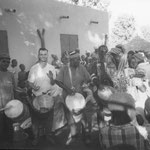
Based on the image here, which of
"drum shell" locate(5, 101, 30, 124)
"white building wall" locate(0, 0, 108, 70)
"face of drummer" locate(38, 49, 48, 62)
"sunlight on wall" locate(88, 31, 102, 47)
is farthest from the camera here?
"sunlight on wall" locate(88, 31, 102, 47)

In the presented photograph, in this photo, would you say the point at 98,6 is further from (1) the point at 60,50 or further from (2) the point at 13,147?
(2) the point at 13,147

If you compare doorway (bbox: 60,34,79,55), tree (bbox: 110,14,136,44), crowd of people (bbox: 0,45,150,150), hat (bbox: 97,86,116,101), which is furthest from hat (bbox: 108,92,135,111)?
tree (bbox: 110,14,136,44)

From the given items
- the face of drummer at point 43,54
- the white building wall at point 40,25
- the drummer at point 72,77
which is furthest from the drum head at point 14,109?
the white building wall at point 40,25

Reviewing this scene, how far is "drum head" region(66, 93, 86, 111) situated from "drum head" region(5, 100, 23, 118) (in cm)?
85

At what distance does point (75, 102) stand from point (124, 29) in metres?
20.9

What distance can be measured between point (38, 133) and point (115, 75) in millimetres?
1834

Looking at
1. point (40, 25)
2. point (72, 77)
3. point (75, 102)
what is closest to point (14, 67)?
point (40, 25)

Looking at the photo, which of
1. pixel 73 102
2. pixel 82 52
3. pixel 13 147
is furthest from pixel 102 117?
pixel 82 52

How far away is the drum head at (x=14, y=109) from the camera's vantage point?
4812 mm

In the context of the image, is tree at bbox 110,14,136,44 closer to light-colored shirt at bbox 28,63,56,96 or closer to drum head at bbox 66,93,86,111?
light-colored shirt at bbox 28,63,56,96

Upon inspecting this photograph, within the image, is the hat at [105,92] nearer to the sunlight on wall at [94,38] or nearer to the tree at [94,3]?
the sunlight on wall at [94,38]

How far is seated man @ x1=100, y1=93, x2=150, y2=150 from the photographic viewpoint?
9.17 ft

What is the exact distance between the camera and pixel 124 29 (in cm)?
2469

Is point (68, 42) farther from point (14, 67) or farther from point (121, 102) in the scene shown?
point (121, 102)
